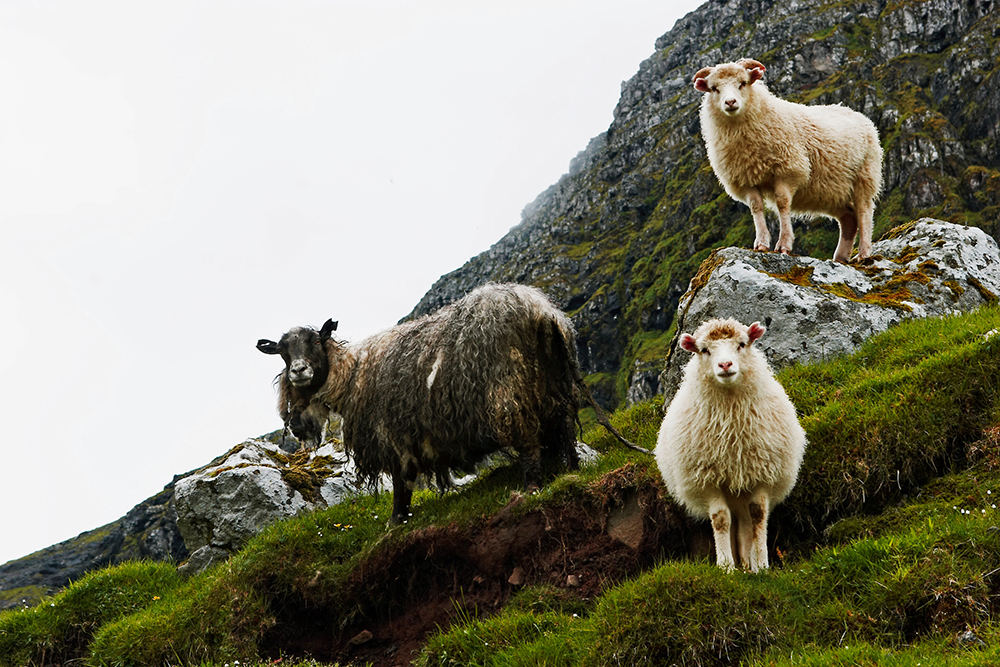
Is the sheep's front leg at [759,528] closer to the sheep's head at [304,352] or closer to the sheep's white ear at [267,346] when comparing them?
the sheep's head at [304,352]

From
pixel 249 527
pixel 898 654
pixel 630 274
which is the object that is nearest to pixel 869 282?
pixel 898 654

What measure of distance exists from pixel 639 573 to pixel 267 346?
23.7 feet

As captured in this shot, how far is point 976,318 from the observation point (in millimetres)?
10289

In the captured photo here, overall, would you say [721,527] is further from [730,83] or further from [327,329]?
[327,329]

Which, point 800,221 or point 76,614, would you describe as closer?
point 76,614

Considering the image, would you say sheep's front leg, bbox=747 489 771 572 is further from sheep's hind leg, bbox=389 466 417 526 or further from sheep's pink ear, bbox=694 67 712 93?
sheep's pink ear, bbox=694 67 712 93

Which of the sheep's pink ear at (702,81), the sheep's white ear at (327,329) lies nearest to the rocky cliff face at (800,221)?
the sheep's pink ear at (702,81)

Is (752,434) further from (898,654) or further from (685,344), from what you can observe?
(898,654)

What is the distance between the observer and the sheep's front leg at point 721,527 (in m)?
7.39

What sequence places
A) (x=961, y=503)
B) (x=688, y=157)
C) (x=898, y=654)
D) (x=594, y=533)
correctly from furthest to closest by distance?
(x=688, y=157), (x=594, y=533), (x=961, y=503), (x=898, y=654)

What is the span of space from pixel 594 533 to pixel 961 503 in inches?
155

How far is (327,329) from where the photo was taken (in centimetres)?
1236

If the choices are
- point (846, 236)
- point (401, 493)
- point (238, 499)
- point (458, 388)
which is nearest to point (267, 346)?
point (238, 499)

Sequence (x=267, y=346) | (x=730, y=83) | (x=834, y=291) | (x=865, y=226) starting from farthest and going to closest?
(x=865, y=226) < (x=267, y=346) < (x=834, y=291) < (x=730, y=83)
